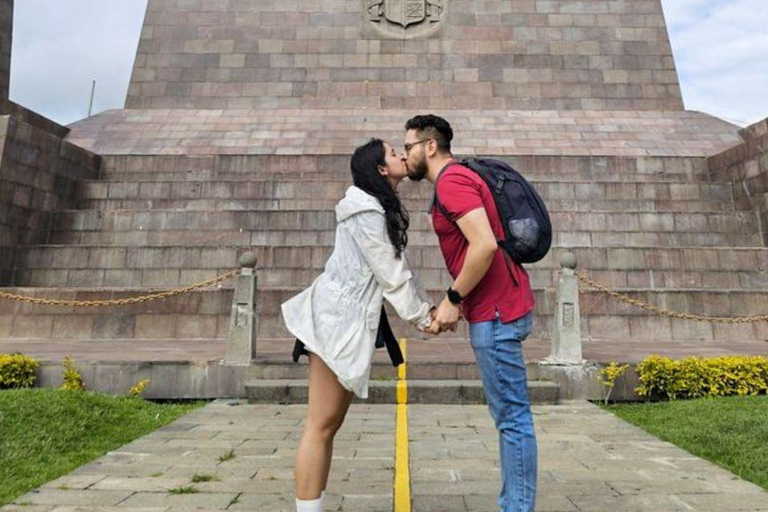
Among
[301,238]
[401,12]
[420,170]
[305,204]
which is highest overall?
[401,12]

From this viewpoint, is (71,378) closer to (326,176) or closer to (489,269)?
(489,269)

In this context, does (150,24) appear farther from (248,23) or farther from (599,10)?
(599,10)

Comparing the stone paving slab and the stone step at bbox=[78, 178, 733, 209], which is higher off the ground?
the stone step at bbox=[78, 178, 733, 209]

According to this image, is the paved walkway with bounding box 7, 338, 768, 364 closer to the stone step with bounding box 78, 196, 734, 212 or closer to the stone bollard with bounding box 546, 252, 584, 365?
the stone bollard with bounding box 546, 252, 584, 365

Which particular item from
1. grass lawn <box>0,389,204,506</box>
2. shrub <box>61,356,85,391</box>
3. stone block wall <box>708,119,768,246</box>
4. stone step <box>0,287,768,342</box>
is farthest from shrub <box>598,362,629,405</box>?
stone block wall <box>708,119,768,246</box>

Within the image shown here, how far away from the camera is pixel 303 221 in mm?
12812

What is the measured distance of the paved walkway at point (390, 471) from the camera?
358 cm

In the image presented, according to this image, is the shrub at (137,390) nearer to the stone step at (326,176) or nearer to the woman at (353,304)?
the woman at (353,304)

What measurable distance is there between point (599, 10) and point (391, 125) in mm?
9555

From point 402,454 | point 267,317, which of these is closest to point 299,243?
point 267,317

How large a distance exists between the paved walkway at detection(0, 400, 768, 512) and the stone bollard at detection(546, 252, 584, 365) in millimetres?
1244

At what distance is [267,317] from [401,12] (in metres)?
14.2

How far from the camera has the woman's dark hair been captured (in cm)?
281

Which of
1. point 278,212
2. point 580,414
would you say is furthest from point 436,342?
point 278,212
